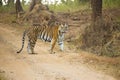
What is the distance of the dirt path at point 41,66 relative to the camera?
1012 cm

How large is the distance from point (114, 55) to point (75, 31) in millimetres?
4686

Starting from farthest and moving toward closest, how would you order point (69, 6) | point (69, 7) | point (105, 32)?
point (69, 6) → point (69, 7) → point (105, 32)

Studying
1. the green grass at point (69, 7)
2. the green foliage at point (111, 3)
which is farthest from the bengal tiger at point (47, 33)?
the green grass at point (69, 7)

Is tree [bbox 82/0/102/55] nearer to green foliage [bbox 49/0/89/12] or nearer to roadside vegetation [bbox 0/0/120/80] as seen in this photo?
roadside vegetation [bbox 0/0/120/80]

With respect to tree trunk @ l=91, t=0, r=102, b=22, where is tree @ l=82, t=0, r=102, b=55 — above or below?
below

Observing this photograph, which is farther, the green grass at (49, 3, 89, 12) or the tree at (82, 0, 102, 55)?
the green grass at (49, 3, 89, 12)

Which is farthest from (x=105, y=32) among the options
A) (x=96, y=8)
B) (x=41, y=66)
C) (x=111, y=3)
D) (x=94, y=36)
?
(x=111, y=3)

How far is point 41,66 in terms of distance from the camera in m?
11.2

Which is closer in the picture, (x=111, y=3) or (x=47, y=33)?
(x=47, y=33)

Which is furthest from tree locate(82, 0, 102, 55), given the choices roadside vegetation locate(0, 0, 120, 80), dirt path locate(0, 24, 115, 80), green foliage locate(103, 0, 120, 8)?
green foliage locate(103, 0, 120, 8)

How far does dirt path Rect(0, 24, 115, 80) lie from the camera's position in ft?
33.2

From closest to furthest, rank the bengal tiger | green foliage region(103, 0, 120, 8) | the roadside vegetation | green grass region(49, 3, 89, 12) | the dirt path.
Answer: the dirt path < the roadside vegetation < the bengal tiger < green foliage region(103, 0, 120, 8) < green grass region(49, 3, 89, 12)

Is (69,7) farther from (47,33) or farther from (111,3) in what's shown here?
(47,33)

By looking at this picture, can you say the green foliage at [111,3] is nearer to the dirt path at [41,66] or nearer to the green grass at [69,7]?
the green grass at [69,7]
